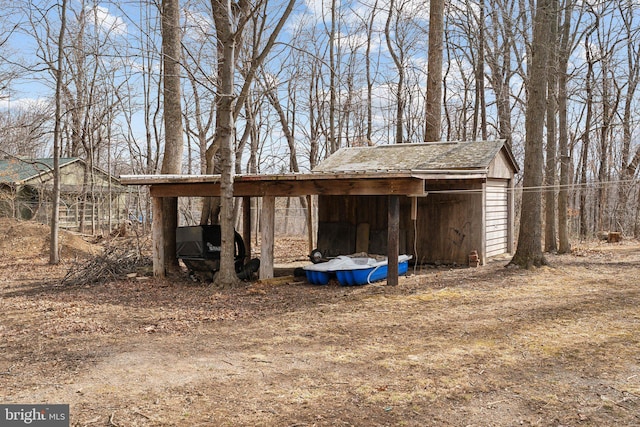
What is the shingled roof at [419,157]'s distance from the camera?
1195 cm

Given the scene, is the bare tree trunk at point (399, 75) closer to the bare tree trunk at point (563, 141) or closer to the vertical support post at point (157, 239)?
the bare tree trunk at point (563, 141)

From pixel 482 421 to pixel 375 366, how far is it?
55.3 inches

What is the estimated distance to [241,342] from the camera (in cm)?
591

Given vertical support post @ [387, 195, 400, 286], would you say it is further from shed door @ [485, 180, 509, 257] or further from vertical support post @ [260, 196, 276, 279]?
shed door @ [485, 180, 509, 257]

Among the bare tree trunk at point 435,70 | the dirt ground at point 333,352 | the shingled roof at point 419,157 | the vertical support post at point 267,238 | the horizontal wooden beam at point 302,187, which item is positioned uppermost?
the bare tree trunk at point 435,70

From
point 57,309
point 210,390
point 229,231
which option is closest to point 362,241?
point 229,231

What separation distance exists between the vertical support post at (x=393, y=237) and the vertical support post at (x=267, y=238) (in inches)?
91.8

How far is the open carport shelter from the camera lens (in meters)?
9.95

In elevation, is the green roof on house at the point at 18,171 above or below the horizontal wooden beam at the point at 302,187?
above

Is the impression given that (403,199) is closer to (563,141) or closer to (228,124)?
(563,141)

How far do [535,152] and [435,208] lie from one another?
281 cm

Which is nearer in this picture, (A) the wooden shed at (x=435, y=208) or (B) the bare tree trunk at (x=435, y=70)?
(A) the wooden shed at (x=435, y=208)

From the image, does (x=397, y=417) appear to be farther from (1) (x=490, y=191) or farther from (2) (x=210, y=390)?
(1) (x=490, y=191)

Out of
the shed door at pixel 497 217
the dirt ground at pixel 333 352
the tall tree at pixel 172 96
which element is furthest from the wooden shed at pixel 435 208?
the tall tree at pixel 172 96
